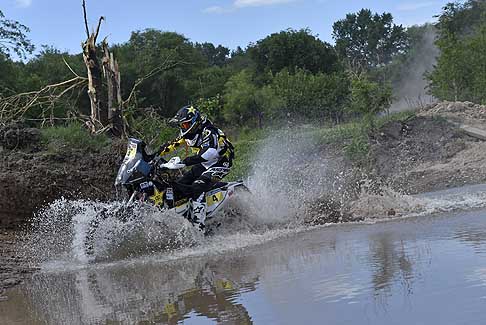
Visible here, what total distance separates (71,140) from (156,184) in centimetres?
423

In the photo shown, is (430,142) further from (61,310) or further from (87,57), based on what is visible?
(61,310)

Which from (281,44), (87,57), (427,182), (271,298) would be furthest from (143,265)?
(281,44)

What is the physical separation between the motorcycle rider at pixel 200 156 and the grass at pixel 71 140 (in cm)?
349

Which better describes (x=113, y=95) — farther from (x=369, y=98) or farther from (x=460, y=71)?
(x=460, y=71)

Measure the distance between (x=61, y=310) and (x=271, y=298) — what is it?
175 cm

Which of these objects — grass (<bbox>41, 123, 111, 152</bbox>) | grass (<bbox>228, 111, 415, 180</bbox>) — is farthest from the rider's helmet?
grass (<bbox>228, 111, 415, 180</bbox>)

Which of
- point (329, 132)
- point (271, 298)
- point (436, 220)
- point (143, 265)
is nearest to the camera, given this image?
point (271, 298)

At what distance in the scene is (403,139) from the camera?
19609 millimetres

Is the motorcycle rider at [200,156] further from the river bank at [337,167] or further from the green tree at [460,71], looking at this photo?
the green tree at [460,71]

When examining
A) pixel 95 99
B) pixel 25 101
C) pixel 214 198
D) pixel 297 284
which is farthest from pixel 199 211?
pixel 25 101

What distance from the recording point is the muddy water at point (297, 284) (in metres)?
4.72

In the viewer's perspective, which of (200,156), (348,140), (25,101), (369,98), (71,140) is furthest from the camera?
(369,98)

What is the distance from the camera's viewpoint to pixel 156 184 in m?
9.04

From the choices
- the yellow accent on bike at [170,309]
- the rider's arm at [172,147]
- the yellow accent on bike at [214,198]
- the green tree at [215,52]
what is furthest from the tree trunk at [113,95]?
the green tree at [215,52]
